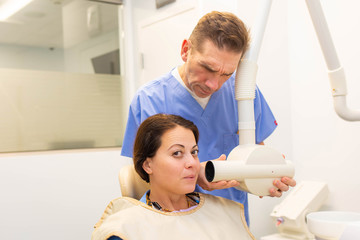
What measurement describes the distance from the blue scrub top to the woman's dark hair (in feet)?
0.37

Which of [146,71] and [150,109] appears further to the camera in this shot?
[146,71]

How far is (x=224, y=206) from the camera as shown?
1.39m

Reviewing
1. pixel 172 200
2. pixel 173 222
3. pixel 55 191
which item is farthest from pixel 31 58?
pixel 173 222

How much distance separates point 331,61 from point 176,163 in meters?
0.72

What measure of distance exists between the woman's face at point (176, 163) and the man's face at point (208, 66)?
0.17 meters

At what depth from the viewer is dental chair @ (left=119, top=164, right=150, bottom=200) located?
1.34 m

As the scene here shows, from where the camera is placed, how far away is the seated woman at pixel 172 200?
119cm

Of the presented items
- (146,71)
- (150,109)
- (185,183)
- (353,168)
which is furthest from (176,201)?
(146,71)

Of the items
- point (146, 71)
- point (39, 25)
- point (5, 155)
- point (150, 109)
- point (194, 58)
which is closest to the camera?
point (194, 58)

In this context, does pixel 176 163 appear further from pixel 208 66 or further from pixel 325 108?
pixel 325 108

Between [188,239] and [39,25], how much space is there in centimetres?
188

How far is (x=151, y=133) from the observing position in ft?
4.28

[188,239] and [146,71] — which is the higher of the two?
[146,71]

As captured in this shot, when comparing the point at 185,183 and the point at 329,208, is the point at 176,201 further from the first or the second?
the point at 329,208
